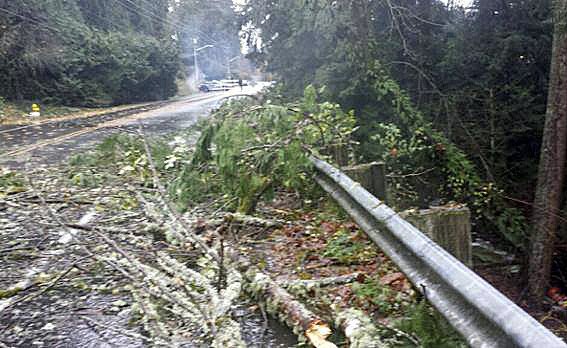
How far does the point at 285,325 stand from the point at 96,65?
37.8 m

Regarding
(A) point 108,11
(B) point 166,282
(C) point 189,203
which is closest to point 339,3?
(C) point 189,203

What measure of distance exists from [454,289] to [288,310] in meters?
1.08

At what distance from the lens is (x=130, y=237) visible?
4.45 meters

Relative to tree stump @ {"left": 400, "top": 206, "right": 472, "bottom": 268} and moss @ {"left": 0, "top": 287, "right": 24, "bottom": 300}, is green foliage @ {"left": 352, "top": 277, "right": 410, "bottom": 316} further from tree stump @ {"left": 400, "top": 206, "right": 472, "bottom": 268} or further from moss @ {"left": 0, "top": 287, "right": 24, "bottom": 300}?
moss @ {"left": 0, "top": 287, "right": 24, "bottom": 300}

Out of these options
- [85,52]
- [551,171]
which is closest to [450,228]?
[551,171]

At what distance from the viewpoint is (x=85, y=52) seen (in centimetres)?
3694

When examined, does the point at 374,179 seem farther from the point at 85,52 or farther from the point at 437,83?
the point at 85,52

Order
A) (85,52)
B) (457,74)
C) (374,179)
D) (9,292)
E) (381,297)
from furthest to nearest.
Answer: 1. (85,52)
2. (457,74)
3. (374,179)
4. (9,292)
5. (381,297)

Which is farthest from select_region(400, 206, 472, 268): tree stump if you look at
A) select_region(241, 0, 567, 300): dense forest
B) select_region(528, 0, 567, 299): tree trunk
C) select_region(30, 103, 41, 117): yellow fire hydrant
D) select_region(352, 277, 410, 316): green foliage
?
select_region(30, 103, 41, 117): yellow fire hydrant

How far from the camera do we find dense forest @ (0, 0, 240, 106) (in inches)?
1219

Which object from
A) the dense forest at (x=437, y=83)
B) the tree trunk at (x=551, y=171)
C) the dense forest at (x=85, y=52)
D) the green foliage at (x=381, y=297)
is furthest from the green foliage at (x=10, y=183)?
the dense forest at (x=85, y=52)

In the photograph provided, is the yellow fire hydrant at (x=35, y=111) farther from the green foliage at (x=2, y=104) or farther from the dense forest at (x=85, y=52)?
the dense forest at (x=85, y=52)

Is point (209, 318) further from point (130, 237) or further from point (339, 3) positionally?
point (339, 3)

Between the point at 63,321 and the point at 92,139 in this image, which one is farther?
the point at 92,139
